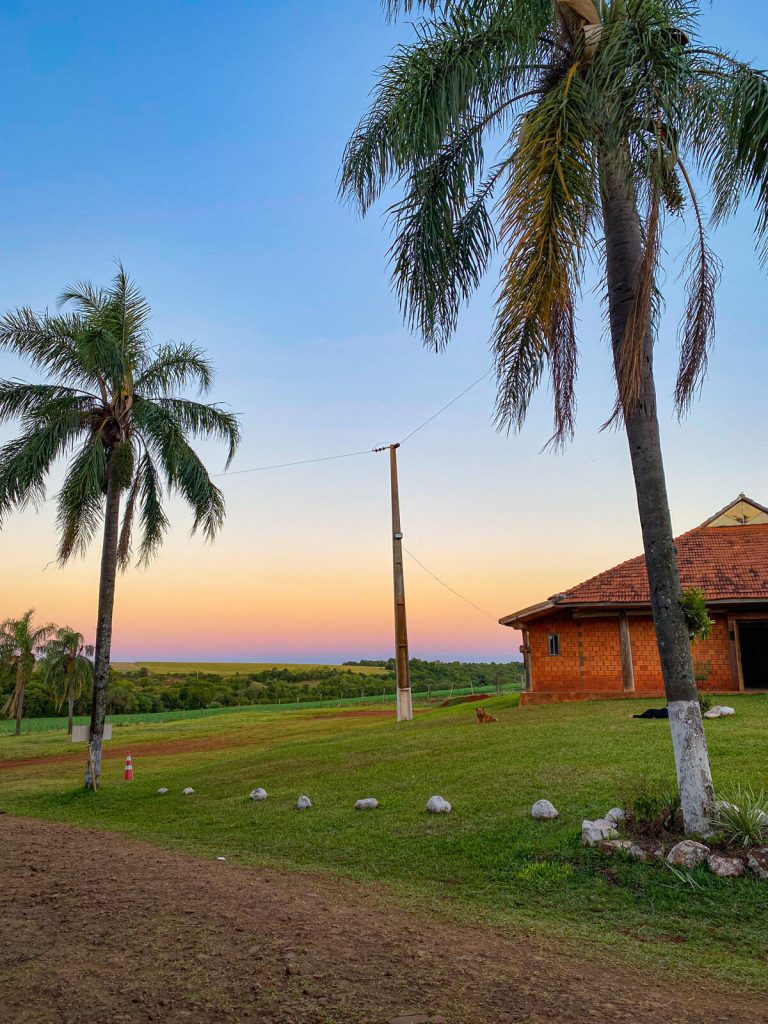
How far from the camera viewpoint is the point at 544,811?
862 centimetres

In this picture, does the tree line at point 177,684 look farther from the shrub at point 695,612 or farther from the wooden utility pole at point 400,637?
the shrub at point 695,612

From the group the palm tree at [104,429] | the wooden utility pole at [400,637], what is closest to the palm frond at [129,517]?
the palm tree at [104,429]

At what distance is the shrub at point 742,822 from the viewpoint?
6844 mm

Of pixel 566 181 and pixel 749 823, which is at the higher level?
pixel 566 181

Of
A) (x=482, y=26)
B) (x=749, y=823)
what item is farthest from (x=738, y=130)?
(x=749, y=823)

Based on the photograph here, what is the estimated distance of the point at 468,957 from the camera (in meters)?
4.76

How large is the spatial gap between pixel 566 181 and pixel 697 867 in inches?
263

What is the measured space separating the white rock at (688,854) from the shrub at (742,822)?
0.32 meters

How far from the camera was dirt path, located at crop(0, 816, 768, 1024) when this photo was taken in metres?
3.95

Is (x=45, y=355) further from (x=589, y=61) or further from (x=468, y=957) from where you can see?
(x=468, y=957)

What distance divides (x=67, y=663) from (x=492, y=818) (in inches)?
1621

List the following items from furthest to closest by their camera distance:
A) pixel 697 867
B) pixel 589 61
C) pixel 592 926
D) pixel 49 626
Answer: pixel 49 626 → pixel 589 61 → pixel 697 867 → pixel 592 926

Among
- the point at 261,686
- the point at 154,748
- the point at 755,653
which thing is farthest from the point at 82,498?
the point at 261,686

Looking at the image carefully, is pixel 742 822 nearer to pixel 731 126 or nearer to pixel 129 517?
pixel 731 126
